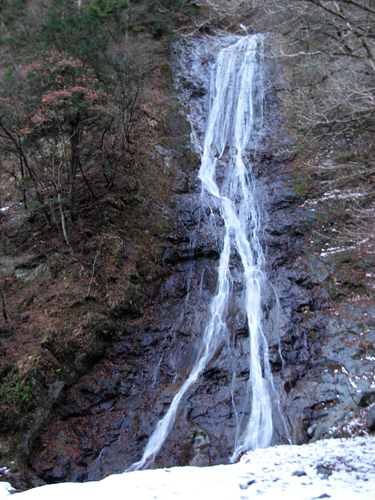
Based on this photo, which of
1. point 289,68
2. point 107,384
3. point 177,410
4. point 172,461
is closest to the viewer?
point 172,461

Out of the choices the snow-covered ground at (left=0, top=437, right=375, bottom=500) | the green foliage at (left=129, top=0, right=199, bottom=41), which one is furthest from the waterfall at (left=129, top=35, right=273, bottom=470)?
the green foliage at (left=129, top=0, right=199, bottom=41)

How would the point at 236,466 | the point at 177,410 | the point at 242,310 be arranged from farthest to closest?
1. the point at 242,310
2. the point at 177,410
3. the point at 236,466

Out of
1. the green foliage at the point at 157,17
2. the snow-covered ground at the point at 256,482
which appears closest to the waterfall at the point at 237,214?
the snow-covered ground at the point at 256,482

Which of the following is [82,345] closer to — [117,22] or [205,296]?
[205,296]

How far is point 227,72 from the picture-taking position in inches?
693

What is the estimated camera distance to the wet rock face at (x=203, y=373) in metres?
6.20

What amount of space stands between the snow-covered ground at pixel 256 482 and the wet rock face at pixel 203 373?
146cm

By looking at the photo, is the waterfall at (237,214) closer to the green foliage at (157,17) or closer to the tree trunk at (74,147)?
the green foliage at (157,17)

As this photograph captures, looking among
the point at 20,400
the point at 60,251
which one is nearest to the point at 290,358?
the point at 20,400

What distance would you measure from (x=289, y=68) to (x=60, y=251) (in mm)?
15929

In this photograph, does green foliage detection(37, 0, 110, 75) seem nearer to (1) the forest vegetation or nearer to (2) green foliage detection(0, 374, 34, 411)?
(1) the forest vegetation

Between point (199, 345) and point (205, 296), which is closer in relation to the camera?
point (199, 345)

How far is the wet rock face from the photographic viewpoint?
6.20 meters

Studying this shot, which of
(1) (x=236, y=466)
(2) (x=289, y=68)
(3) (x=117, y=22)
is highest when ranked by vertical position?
(3) (x=117, y=22)
